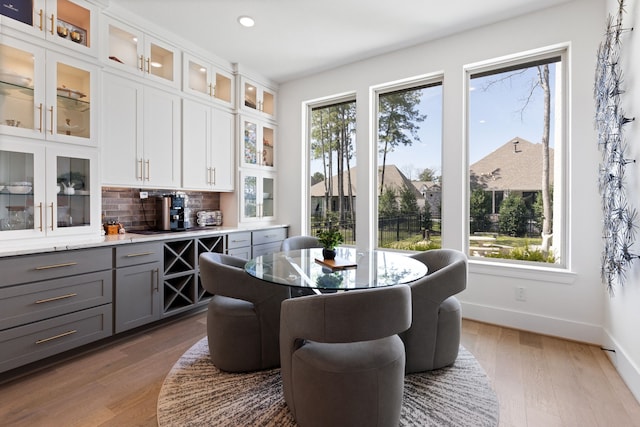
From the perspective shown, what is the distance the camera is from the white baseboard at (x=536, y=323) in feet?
9.00

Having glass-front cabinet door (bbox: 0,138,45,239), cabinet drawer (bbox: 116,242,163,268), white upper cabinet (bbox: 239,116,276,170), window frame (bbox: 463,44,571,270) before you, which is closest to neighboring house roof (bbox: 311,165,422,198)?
white upper cabinet (bbox: 239,116,276,170)

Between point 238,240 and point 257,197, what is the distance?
849 millimetres

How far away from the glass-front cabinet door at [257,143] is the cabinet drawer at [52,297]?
226 cm

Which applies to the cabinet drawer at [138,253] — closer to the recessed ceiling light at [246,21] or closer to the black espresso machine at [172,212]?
the black espresso machine at [172,212]

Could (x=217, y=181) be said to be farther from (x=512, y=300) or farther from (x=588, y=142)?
(x=588, y=142)

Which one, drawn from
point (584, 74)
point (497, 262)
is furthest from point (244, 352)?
point (584, 74)

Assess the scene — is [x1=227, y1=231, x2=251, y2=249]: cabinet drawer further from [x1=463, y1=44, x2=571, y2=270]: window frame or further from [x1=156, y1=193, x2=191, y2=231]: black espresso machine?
[x1=463, y1=44, x2=571, y2=270]: window frame

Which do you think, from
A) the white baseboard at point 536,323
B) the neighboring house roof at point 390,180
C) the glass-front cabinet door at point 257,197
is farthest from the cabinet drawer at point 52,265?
the white baseboard at point 536,323

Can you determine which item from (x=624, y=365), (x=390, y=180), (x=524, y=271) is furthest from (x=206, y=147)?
(x=624, y=365)

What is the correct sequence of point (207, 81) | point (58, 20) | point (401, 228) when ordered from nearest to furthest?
1. point (58, 20)
2. point (207, 81)
3. point (401, 228)

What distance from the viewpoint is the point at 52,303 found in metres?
2.31

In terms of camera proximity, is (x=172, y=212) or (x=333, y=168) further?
(x=333, y=168)

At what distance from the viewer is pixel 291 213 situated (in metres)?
4.68

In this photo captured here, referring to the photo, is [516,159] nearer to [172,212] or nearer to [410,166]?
[410,166]
